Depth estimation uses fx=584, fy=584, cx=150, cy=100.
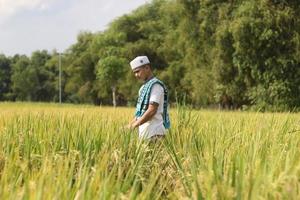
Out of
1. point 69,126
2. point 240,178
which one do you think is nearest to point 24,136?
point 69,126

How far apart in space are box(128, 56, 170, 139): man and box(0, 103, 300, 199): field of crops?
0.25m

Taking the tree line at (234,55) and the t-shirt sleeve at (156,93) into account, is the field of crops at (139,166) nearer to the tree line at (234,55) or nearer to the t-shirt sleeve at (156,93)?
the t-shirt sleeve at (156,93)

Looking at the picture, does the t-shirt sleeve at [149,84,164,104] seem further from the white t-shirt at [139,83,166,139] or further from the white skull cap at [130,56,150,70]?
the white skull cap at [130,56,150,70]

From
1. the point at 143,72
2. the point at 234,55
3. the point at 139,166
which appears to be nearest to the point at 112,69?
the point at 234,55

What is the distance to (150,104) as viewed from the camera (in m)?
5.70

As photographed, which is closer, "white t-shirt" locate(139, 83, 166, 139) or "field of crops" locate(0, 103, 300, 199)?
"field of crops" locate(0, 103, 300, 199)

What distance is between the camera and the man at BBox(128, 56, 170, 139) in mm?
5652

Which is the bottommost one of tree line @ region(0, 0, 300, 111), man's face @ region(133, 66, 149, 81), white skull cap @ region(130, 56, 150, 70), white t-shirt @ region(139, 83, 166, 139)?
white t-shirt @ region(139, 83, 166, 139)

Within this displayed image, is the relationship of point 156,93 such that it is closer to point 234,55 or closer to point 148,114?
point 148,114

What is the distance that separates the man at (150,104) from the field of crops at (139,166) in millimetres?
252

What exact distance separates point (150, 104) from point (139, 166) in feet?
7.22

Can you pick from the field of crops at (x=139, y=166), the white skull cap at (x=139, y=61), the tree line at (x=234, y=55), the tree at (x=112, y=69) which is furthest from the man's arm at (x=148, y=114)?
the tree at (x=112, y=69)

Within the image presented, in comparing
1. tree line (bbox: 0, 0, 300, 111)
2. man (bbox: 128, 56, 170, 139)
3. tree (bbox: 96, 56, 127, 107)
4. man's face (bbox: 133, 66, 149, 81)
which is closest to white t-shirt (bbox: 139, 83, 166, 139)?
man (bbox: 128, 56, 170, 139)

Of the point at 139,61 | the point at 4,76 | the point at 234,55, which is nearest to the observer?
the point at 139,61
